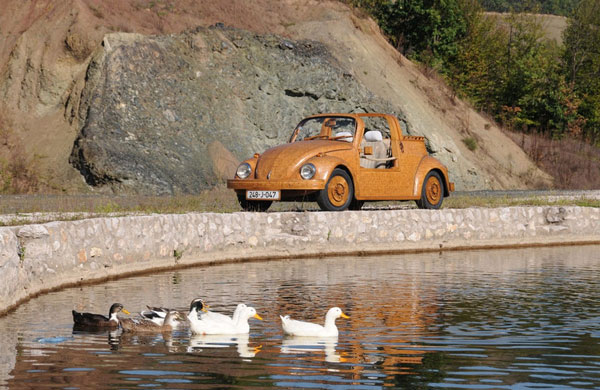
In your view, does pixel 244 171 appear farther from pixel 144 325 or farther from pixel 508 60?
pixel 508 60

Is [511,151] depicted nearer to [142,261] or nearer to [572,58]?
[572,58]

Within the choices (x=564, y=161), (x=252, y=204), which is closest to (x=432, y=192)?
(x=252, y=204)

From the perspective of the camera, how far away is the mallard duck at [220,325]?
10070 mm

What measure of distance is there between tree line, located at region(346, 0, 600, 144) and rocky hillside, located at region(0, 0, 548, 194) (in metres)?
5.98

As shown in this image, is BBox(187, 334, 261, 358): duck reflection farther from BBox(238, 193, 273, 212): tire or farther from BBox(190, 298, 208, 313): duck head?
BBox(238, 193, 273, 212): tire

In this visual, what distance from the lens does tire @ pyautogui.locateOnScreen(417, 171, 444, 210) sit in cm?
2212

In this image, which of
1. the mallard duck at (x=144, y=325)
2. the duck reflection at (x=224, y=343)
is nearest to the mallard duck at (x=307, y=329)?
the duck reflection at (x=224, y=343)

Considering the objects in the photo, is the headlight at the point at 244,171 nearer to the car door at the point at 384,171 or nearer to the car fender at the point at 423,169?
the car door at the point at 384,171

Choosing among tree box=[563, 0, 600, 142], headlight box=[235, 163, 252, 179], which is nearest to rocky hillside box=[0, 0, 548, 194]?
headlight box=[235, 163, 252, 179]

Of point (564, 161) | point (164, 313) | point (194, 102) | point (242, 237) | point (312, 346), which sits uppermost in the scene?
point (194, 102)

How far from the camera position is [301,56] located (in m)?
37.8

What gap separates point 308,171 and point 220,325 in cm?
970

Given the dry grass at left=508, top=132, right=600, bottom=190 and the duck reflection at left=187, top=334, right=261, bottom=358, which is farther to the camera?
the dry grass at left=508, top=132, right=600, bottom=190

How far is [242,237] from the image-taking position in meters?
18.2
